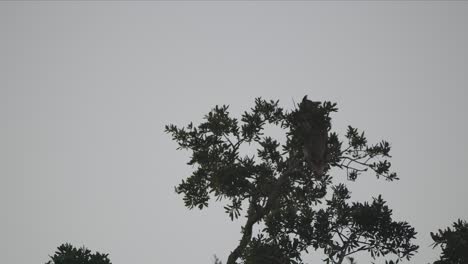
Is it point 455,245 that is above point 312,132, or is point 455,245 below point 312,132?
below

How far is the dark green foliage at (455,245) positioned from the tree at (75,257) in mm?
10867

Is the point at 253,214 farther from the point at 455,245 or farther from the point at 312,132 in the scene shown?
the point at 455,245

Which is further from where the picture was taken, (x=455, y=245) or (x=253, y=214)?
(x=253, y=214)

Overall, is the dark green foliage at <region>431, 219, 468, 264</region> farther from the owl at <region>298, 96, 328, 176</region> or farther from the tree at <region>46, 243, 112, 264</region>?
the tree at <region>46, 243, 112, 264</region>

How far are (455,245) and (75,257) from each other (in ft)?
39.1

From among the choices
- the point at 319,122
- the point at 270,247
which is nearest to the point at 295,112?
the point at 319,122

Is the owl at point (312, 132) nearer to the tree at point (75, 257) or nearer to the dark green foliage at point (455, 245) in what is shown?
the dark green foliage at point (455, 245)

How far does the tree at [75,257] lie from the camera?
12.8 metres

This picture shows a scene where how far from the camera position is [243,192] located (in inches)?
569

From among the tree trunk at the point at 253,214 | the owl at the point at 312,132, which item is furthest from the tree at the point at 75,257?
the owl at the point at 312,132

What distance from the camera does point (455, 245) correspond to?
10.8 metres

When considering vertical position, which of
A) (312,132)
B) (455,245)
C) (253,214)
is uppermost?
(312,132)

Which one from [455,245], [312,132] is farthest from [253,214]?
[455,245]

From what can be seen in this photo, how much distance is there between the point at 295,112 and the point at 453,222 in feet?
19.3
